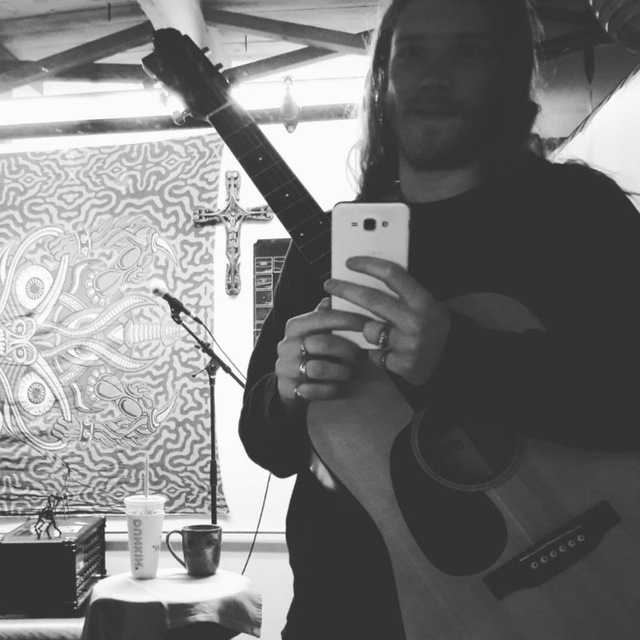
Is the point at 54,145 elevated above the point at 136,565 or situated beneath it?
elevated above

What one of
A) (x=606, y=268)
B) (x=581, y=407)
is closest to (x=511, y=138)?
(x=606, y=268)

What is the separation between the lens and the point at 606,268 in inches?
30.2

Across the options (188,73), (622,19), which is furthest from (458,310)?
(622,19)

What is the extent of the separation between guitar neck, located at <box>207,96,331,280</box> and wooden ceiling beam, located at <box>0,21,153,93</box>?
5.06 ft

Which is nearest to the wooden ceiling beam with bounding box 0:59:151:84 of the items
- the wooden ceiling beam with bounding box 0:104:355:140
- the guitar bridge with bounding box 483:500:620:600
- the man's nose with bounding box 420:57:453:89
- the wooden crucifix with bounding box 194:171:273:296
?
the wooden ceiling beam with bounding box 0:104:355:140

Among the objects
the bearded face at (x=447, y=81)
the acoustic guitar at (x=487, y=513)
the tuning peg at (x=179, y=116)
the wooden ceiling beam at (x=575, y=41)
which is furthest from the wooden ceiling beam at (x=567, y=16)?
the acoustic guitar at (x=487, y=513)

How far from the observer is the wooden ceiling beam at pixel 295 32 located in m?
2.36

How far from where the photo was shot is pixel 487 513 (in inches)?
27.7

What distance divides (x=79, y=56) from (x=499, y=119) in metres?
2.07

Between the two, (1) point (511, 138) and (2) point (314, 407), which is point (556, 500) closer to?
(2) point (314, 407)

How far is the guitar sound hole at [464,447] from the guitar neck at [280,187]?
0.91ft

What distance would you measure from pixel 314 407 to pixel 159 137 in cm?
273

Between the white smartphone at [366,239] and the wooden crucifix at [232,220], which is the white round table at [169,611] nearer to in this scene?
the white smartphone at [366,239]

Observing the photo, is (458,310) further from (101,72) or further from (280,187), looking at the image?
(101,72)
